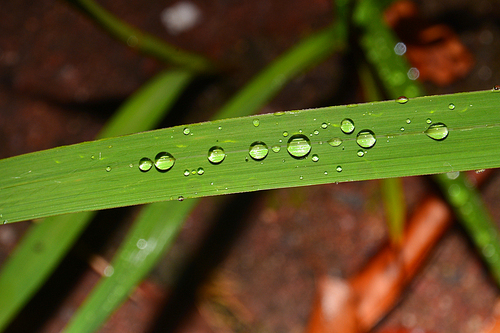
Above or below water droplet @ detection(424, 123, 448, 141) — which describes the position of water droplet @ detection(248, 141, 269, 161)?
above

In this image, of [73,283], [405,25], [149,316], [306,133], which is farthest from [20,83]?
[405,25]

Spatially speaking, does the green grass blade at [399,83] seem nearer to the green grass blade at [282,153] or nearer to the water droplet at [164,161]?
the green grass blade at [282,153]

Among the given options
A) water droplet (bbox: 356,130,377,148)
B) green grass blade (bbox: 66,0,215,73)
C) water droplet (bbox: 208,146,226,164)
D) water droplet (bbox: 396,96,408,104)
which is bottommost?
water droplet (bbox: 356,130,377,148)

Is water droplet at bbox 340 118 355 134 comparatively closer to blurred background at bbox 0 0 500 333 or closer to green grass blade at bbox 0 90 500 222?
green grass blade at bbox 0 90 500 222

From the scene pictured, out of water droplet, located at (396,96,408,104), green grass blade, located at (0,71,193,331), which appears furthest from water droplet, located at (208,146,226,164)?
green grass blade, located at (0,71,193,331)

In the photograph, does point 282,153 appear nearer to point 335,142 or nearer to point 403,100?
point 335,142

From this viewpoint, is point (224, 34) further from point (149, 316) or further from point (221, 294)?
point (149, 316)
